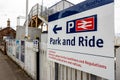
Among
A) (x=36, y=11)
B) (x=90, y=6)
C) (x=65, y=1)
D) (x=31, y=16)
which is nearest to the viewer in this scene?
(x=90, y=6)

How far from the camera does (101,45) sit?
11.3 feet

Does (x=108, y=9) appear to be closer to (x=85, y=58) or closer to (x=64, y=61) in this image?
(x=85, y=58)

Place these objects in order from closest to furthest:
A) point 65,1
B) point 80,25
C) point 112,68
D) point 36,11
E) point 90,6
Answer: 1. point 112,68
2. point 90,6
3. point 80,25
4. point 65,1
5. point 36,11

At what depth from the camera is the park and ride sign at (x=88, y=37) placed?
129 inches

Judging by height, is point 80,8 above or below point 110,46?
above

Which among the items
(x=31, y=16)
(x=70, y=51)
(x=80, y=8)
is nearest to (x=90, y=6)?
Answer: (x=80, y=8)

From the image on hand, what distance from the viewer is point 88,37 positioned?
150 inches

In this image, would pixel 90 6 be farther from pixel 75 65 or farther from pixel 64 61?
pixel 64 61

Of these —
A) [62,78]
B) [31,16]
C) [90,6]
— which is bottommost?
[62,78]

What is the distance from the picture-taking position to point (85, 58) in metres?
3.92

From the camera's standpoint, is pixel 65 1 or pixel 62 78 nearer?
pixel 62 78

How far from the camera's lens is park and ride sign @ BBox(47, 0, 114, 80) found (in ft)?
10.8

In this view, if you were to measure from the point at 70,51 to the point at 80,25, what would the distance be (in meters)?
0.71

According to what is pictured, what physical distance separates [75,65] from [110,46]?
1266 mm
